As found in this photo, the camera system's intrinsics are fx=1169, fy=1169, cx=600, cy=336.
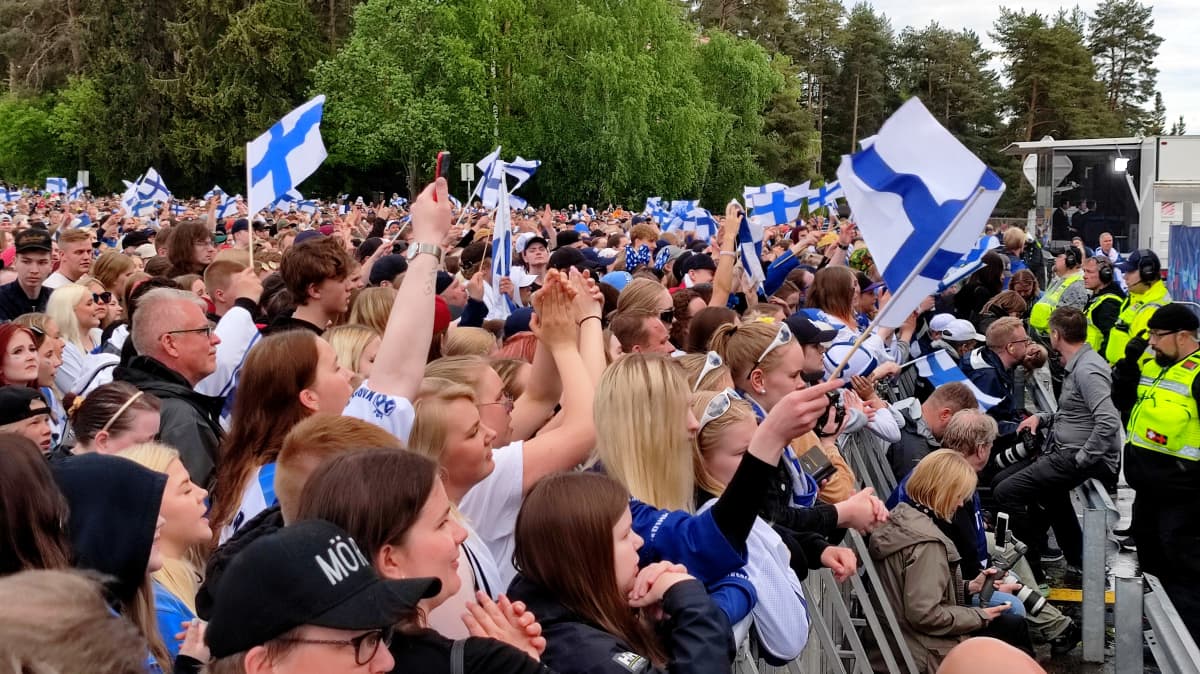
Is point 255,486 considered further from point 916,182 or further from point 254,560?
point 916,182

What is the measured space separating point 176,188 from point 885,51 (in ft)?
Result: 173

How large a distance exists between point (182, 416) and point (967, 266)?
615cm

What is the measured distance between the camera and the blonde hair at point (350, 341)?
4.54 metres

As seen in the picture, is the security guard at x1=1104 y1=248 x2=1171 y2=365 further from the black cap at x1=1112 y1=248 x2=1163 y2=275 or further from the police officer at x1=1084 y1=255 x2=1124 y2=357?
the police officer at x1=1084 y1=255 x2=1124 y2=357

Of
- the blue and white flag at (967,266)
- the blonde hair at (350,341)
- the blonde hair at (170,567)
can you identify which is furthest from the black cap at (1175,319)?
the blonde hair at (170,567)

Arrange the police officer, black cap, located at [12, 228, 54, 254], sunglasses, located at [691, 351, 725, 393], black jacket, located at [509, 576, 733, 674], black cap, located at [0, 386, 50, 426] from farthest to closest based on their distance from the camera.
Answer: the police officer
black cap, located at [12, 228, 54, 254]
sunglasses, located at [691, 351, 725, 393]
black cap, located at [0, 386, 50, 426]
black jacket, located at [509, 576, 733, 674]

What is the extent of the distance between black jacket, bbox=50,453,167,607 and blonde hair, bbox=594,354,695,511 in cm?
128

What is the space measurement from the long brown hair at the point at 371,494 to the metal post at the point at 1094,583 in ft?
18.0

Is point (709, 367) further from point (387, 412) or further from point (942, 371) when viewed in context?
point (942, 371)

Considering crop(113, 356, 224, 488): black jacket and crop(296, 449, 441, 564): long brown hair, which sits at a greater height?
crop(296, 449, 441, 564): long brown hair

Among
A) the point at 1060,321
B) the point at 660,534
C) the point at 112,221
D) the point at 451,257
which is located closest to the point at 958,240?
the point at 660,534

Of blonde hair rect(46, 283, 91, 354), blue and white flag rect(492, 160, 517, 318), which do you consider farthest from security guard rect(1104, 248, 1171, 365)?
blonde hair rect(46, 283, 91, 354)

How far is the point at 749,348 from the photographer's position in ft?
15.6

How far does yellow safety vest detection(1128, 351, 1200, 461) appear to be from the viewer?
22.7 ft
